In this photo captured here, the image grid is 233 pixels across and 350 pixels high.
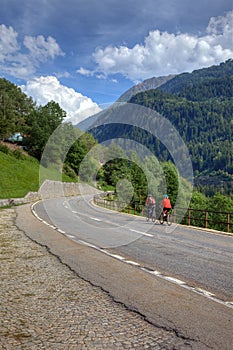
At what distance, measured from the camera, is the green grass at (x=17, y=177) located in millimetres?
44466

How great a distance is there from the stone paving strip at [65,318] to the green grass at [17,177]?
34046 mm

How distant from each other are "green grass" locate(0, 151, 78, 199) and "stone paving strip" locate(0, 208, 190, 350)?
34046 mm

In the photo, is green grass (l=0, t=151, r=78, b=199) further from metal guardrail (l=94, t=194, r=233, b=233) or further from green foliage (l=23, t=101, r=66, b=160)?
green foliage (l=23, t=101, r=66, b=160)

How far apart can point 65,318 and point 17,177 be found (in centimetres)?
5017

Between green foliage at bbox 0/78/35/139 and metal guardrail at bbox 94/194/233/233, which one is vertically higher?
green foliage at bbox 0/78/35/139

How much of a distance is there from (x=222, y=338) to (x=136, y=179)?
6995 centimetres

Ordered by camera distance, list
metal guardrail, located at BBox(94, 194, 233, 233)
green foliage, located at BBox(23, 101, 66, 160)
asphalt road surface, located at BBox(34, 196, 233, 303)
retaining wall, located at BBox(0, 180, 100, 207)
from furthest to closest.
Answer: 1. green foliage, located at BBox(23, 101, 66, 160)
2. retaining wall, located at BBox(0, 180, 100, 207)
3. metal guardrail, located at BBox(94, 194, 233, 233)
4. asphalt road surface, located at BBox(34, 196, 233, 303)

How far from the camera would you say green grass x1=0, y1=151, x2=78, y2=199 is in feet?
146

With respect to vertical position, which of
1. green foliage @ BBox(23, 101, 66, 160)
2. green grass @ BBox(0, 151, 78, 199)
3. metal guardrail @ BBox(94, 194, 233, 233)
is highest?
green foliage @ BBox(23, 101, 66, 160)

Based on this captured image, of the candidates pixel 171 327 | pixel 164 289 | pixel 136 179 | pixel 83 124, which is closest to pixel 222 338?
pixel 171 327

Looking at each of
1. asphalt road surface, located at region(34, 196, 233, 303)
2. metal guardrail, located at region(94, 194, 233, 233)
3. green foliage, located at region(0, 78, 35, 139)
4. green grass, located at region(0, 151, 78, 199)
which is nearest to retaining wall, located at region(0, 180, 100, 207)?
green grass, located at region(0, 151, 78, 199)

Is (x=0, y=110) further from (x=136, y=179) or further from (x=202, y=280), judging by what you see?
(x=202, y=280)

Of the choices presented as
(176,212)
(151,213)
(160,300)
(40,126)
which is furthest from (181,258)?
Answer: (40,126)

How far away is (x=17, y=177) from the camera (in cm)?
5303
